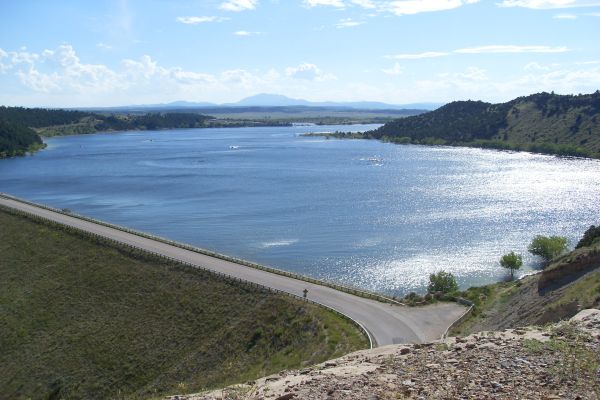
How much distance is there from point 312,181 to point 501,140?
96739 mm

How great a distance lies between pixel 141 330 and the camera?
1732 inches

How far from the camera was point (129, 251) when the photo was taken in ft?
190

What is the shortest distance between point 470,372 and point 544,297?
18.9 m

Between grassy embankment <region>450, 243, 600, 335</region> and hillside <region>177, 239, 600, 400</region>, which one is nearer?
hillside <region>177, 239, 600, 400</region>

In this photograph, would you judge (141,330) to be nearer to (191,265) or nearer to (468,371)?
(191,265)

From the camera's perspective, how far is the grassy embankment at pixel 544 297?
1036 inches

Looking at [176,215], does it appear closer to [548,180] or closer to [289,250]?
[289,250]

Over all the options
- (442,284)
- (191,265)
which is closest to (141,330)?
(191,265)

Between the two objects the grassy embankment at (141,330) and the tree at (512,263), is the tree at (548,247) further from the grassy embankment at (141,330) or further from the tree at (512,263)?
the grassy embankment at (141,330)

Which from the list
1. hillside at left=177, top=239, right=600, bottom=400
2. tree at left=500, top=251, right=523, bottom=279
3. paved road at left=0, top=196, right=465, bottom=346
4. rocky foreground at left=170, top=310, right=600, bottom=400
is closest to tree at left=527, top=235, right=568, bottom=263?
tree at left=500, top=251, right=523, bottom=279

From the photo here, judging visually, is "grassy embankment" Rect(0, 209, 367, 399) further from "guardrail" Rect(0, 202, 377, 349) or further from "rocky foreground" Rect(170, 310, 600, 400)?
"rocky foreground" Rect(170, 310, 600, 400)

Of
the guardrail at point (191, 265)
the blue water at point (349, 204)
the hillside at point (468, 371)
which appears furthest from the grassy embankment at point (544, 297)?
the blue water at point (349, 204)

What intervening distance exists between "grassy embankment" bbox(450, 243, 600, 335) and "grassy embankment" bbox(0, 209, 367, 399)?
8.09 m

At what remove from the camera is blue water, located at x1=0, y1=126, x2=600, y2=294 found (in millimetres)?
62000
